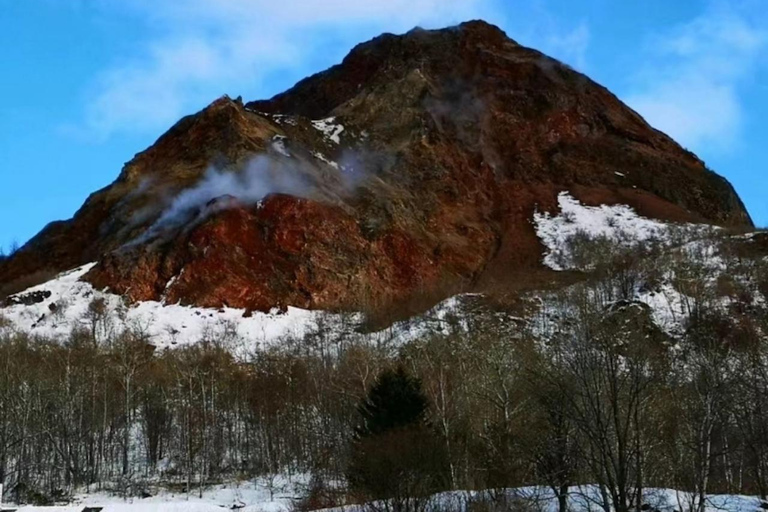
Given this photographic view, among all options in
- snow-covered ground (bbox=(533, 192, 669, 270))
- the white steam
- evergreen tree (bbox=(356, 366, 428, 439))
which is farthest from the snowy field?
snow-covered ground (bbox=(533, 192, 669, 270))

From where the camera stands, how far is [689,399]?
3734 cm

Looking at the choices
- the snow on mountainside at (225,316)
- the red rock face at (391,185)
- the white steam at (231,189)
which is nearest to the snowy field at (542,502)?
the snow on mountainside at (225,316)

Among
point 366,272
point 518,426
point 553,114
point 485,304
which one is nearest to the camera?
point 518,426

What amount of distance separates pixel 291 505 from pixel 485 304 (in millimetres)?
47599

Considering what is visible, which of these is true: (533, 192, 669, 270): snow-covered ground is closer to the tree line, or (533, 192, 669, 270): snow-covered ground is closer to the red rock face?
the red rock face

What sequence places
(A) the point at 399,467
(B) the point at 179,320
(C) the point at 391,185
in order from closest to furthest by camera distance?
(A) the point at 399,467
(B) the point at 179,320
(C) the point at 391,185

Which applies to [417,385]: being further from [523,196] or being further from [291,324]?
[523,196]

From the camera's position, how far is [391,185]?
362 feet

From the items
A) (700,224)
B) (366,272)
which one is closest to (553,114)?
(700,224)

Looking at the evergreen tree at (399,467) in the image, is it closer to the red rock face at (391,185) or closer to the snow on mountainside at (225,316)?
the snow on mountainside at (225,316)

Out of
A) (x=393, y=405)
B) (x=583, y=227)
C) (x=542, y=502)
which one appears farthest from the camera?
(x=583, y=227)

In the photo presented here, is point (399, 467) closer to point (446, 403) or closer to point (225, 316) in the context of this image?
point (446, 403)

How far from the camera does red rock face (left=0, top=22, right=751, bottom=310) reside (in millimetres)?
89688

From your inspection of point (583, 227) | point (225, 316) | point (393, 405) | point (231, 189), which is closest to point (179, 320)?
point (225, 316)
